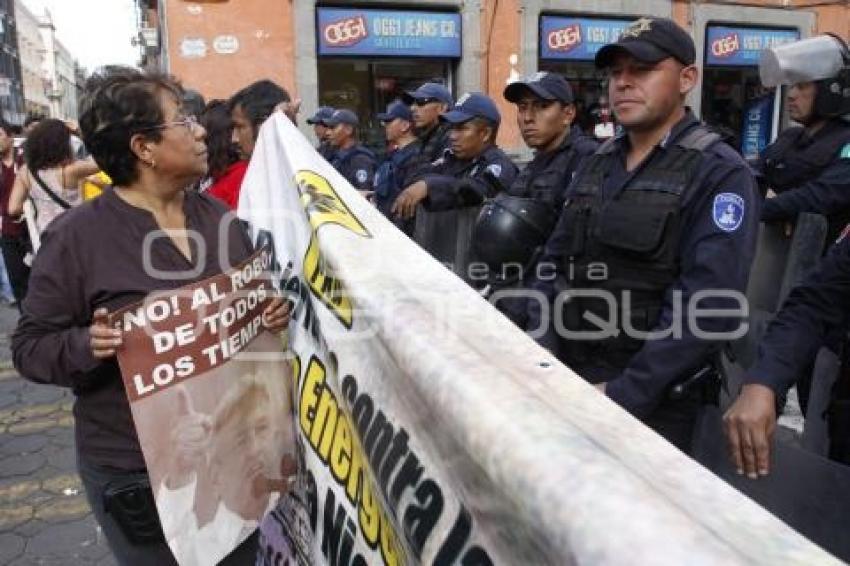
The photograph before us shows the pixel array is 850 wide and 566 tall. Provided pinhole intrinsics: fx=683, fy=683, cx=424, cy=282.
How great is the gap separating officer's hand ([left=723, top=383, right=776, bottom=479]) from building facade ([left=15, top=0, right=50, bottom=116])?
6979 cm

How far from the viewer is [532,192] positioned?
3084mm

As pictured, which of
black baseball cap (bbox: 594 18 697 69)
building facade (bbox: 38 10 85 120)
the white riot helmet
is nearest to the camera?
black baseball cap (bbox: 594 18 697 69)

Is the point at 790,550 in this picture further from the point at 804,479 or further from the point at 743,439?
the point at 804,479

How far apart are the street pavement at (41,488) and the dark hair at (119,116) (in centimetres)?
182

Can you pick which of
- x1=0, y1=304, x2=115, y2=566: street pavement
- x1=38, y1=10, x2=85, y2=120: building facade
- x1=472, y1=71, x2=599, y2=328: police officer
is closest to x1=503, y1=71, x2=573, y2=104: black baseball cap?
x1=472, y1=71, x2=599, y2=328: police officer

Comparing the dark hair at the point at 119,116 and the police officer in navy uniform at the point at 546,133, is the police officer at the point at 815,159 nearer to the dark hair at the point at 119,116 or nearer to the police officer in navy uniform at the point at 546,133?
the police officer in navy uniform at the point at 546,133

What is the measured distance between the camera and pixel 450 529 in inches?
37.7

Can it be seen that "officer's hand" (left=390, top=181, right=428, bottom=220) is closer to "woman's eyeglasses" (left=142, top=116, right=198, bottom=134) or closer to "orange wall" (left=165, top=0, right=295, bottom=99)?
"woman's eyeglasses" (left=142, top=116, right=198, bottom=134)

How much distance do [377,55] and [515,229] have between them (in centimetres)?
871

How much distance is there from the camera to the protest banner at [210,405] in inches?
59.4

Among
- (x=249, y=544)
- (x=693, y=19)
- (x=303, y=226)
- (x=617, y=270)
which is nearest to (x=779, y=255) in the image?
(x=617, y=270)

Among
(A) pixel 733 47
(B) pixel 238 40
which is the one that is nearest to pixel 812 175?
(B) pixel 238 40

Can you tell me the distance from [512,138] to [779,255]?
8.75 m

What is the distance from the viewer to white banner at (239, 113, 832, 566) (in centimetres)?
66
